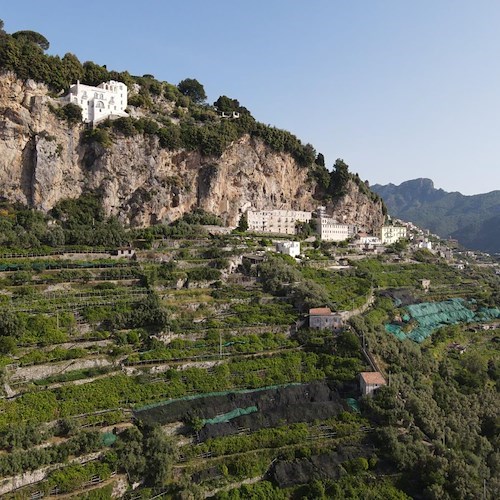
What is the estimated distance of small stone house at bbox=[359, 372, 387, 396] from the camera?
79.5ft

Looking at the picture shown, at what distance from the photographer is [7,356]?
71.9 ft

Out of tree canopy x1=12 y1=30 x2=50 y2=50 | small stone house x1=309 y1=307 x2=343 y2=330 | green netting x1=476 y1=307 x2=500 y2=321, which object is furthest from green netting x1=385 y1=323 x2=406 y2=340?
tree canopy x1=12 y1=30 x2=50 y2=50

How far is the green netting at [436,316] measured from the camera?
1399 inches

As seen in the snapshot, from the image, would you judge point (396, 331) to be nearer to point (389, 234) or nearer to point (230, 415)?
point (230, 415)

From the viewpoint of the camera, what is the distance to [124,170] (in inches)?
1754

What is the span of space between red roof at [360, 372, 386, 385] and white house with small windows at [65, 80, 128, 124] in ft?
116

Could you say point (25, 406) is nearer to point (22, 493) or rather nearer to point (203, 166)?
point (22, 493)

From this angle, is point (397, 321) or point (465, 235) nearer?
point (397, 321)

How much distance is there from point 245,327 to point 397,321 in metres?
15.1

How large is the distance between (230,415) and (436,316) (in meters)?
→ 25.8

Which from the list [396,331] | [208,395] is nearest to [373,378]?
[208,395]

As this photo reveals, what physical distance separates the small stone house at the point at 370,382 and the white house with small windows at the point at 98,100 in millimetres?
35545

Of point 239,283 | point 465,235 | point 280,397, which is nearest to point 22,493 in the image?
point 280,397

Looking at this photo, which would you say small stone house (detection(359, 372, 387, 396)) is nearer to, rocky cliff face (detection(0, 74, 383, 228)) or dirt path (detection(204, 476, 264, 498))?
dirt path (detection(204, 476, 264, 498))
